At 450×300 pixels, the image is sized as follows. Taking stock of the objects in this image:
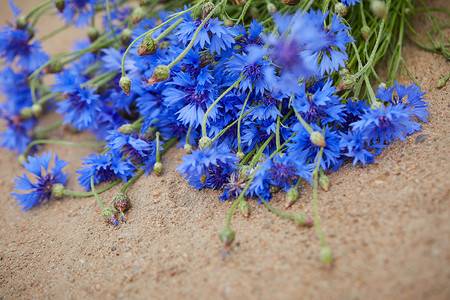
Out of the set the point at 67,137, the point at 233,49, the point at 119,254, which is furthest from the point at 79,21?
the point at 119,254

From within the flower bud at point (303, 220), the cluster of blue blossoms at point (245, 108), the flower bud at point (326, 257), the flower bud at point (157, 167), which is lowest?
the flower bud at point (157, 167)

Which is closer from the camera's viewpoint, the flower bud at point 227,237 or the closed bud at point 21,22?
the flower bud at point 227,237

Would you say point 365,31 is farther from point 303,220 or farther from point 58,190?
point 58,190

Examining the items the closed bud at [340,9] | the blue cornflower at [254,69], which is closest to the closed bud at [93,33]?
the blue cornflower at [254,69]

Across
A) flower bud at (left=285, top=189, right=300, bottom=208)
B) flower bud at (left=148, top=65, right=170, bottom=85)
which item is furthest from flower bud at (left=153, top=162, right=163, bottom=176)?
flower bud at (left=285, top=189, right=300, bottom=208)

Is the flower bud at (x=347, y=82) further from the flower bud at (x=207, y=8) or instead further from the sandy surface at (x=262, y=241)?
the flower bud at (x=207, y=8)

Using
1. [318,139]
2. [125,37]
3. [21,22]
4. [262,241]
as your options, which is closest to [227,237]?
[262,241]
